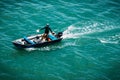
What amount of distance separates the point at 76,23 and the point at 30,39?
8.20 m

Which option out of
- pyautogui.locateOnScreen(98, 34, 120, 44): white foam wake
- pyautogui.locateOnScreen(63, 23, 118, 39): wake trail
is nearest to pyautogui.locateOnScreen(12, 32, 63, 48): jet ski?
pyautogui.locateOnScreen(63, 23, 118, 39): wake trail

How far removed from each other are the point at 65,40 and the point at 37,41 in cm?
395

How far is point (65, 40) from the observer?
32.5 meters

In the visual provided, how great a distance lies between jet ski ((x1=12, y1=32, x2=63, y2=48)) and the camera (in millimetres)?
29136

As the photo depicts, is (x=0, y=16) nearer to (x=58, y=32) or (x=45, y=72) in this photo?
(x=58, y=32)

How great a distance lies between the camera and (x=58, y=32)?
33.0m

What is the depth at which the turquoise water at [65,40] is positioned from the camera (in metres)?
26.9

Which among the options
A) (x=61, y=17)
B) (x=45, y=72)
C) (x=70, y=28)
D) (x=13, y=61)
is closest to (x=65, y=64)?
(x=45, y=72)

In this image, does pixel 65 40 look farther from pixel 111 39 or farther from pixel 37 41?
pixel 111 39

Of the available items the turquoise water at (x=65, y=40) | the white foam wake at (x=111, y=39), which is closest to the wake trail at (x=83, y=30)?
the turquoise water at (x=65, y=40)

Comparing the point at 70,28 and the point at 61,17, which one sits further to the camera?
the point at 61,17

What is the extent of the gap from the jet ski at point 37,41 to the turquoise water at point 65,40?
1.98 feet

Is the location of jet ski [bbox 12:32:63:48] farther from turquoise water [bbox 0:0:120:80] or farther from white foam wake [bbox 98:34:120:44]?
white foam wake [bbox 98:34:120:44]

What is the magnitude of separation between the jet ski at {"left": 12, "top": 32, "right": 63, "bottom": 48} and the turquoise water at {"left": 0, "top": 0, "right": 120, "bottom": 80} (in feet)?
1.98
